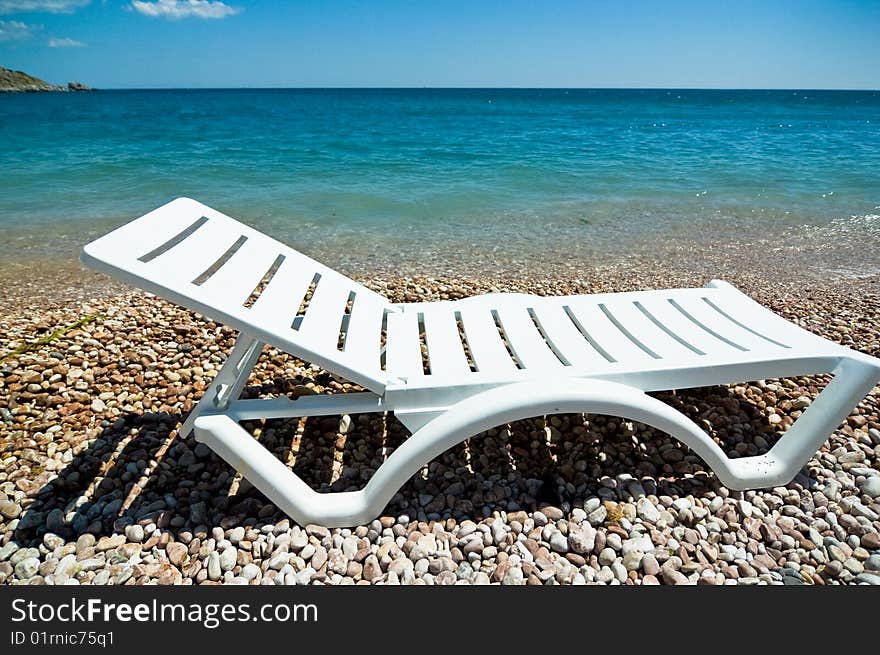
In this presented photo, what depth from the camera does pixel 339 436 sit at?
8.84 feet

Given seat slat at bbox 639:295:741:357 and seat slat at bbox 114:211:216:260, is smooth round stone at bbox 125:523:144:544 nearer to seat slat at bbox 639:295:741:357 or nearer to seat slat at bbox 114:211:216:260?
seat slat at bbox 114:211:216:260

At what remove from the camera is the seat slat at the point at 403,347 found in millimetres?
2221

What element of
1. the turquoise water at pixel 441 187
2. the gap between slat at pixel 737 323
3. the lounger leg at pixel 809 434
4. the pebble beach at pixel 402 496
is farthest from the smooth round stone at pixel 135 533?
the turquoise water at pixel 441 187

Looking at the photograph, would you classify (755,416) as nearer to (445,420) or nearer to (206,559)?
(445,420)

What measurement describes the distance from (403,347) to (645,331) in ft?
3.50

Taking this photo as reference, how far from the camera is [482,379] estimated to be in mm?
2080

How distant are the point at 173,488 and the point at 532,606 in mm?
1509

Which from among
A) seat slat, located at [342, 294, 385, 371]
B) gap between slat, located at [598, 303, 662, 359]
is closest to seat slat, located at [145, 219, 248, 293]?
seat slat, located at [342, 294, 385, 371]

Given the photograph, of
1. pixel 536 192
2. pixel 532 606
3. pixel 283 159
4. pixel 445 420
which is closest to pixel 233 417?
pixel 445 420

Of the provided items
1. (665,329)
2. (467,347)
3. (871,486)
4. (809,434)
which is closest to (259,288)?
(467,347)

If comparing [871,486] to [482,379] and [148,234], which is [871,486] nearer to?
[482,379]

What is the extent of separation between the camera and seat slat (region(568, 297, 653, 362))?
230cm

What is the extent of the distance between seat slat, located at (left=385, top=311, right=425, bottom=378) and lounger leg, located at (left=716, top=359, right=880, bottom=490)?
125cm

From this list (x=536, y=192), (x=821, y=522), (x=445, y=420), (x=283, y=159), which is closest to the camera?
(x=445, y=420)
